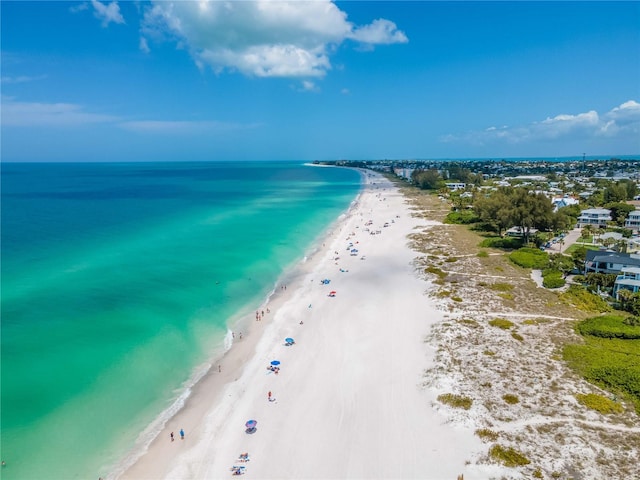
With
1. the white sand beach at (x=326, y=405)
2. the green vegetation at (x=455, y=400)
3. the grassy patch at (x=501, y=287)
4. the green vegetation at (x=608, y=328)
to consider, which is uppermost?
the green vegetation at (x=608, y=328)

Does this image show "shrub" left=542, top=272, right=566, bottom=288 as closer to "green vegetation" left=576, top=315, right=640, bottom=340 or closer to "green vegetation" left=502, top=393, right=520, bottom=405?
"green vegetation" left=576, top=315, right=640, bottom=340

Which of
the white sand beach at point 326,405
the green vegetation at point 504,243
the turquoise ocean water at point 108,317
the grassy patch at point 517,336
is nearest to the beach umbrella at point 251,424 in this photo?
the white sand beach at point 326,405

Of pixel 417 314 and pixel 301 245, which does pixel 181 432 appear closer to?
pixel 417 314

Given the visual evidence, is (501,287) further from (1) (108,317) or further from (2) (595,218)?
(2) (595,218)

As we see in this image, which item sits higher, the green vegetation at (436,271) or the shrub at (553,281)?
the shrub at (553,281)

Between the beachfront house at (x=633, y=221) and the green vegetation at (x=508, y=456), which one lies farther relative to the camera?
the beachfront house at (x=633, y=221)

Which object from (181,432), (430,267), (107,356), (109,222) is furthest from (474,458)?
(109,222)

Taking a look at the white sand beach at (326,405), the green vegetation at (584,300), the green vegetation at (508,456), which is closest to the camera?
the green vegetation at (508,456)

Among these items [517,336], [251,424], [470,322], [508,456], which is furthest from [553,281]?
[251,424]

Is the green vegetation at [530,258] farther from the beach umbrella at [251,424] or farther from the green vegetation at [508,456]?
the beach umbrella at [251,424]
